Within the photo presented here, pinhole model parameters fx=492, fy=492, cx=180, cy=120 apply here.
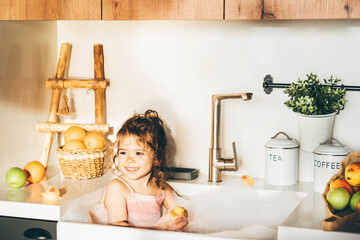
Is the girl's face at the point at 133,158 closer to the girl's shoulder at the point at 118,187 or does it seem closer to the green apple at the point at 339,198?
the girl's shoulder at the point at 118,187

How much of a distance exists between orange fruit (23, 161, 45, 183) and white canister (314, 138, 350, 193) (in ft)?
3.50

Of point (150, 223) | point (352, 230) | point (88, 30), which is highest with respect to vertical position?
point (88, 30)

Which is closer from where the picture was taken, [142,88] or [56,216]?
[56,216]

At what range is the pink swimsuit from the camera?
72.4 inches

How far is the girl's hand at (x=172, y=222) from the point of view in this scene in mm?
1707

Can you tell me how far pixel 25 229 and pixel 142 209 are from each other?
0.43m

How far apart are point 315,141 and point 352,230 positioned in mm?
547

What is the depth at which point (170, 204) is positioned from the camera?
6.39 feet

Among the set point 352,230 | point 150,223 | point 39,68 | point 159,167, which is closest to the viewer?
point 352,230

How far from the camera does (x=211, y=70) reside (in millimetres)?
2109

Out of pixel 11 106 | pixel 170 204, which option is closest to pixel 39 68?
pixel 11 106

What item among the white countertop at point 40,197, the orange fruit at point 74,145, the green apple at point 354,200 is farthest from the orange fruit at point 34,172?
the green apple at point 354,200

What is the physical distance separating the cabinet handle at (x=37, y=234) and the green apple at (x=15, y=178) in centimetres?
22

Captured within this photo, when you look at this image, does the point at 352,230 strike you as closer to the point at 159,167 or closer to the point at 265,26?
the point at 159,167
